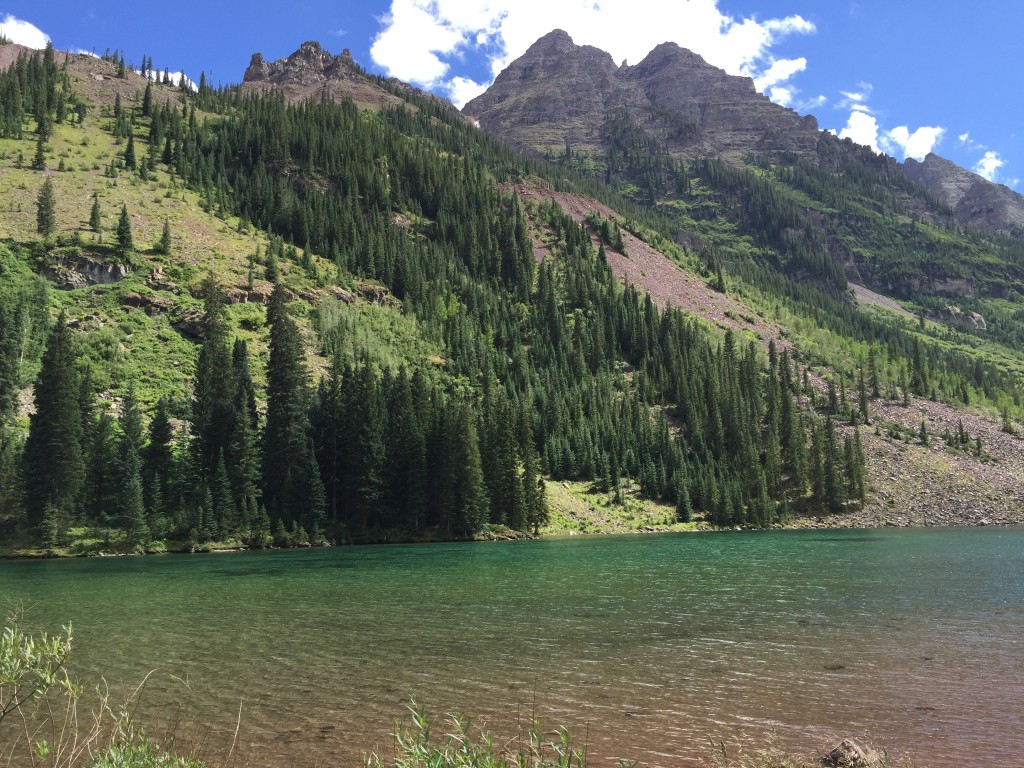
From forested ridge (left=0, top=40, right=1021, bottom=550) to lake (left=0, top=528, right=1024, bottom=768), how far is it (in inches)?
1328

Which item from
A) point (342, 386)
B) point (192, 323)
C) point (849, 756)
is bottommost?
point (849, 756)

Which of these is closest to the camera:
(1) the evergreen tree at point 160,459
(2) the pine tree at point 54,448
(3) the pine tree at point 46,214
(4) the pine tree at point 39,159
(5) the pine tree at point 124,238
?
(2) the pine tree at point 54,448

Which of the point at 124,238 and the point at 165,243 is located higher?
the point at 165,243

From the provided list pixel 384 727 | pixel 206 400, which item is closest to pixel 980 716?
pixel 384 727

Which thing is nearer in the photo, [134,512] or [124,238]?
[134,512]

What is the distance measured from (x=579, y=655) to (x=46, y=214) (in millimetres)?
139338

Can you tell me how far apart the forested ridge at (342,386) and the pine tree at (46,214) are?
0.64 m

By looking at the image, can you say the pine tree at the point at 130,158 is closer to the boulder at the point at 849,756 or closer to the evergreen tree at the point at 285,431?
the evergreen tree at the point at 285,431

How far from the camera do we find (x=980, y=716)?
14.8 m

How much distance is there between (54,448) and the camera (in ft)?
225

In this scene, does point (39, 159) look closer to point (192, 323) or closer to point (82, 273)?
point (82, 273)

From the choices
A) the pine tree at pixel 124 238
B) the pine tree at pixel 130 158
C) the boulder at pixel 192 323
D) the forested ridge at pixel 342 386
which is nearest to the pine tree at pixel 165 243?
the forested ridge at pixel 342 386

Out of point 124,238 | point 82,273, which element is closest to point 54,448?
point 82,273

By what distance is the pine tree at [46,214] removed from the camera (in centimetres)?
12119
